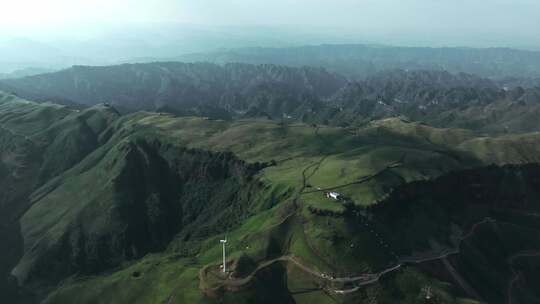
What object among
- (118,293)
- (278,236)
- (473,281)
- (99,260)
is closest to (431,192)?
(473,281)

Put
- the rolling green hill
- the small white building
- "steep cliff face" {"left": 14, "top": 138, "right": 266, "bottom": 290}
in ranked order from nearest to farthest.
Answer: the rolling green hill → the small white building → "steep cliff face" {"left": 14, "top": 138, "right": 266, "bottom": 290}

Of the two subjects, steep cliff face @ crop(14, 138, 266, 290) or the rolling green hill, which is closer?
the rolling green hill

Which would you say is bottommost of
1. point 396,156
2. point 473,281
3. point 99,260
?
point 99,260

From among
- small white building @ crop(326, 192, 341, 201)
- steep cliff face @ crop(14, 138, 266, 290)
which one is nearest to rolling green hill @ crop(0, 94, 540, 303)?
steep cliff face @ crop(14, 138, 266, 290)

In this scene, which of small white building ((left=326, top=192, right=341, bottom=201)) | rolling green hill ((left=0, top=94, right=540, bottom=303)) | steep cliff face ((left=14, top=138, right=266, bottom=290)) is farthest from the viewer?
steep cliff face ((left=14, top=138, right=266, bottom=290))

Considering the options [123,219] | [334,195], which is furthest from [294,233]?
[123,219]

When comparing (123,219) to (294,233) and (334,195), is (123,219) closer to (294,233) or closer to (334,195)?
(294,233)

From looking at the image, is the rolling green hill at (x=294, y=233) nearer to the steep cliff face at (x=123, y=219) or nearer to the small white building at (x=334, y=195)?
the steep cliff face at (x=123, y=219)

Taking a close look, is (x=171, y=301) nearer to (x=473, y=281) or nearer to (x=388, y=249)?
(x=388, y=249)

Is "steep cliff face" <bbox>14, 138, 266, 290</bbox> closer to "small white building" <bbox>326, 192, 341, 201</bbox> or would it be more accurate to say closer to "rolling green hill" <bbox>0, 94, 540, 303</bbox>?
"rolling green hill" <bbox>0, 94, 540, 303</bbox>
